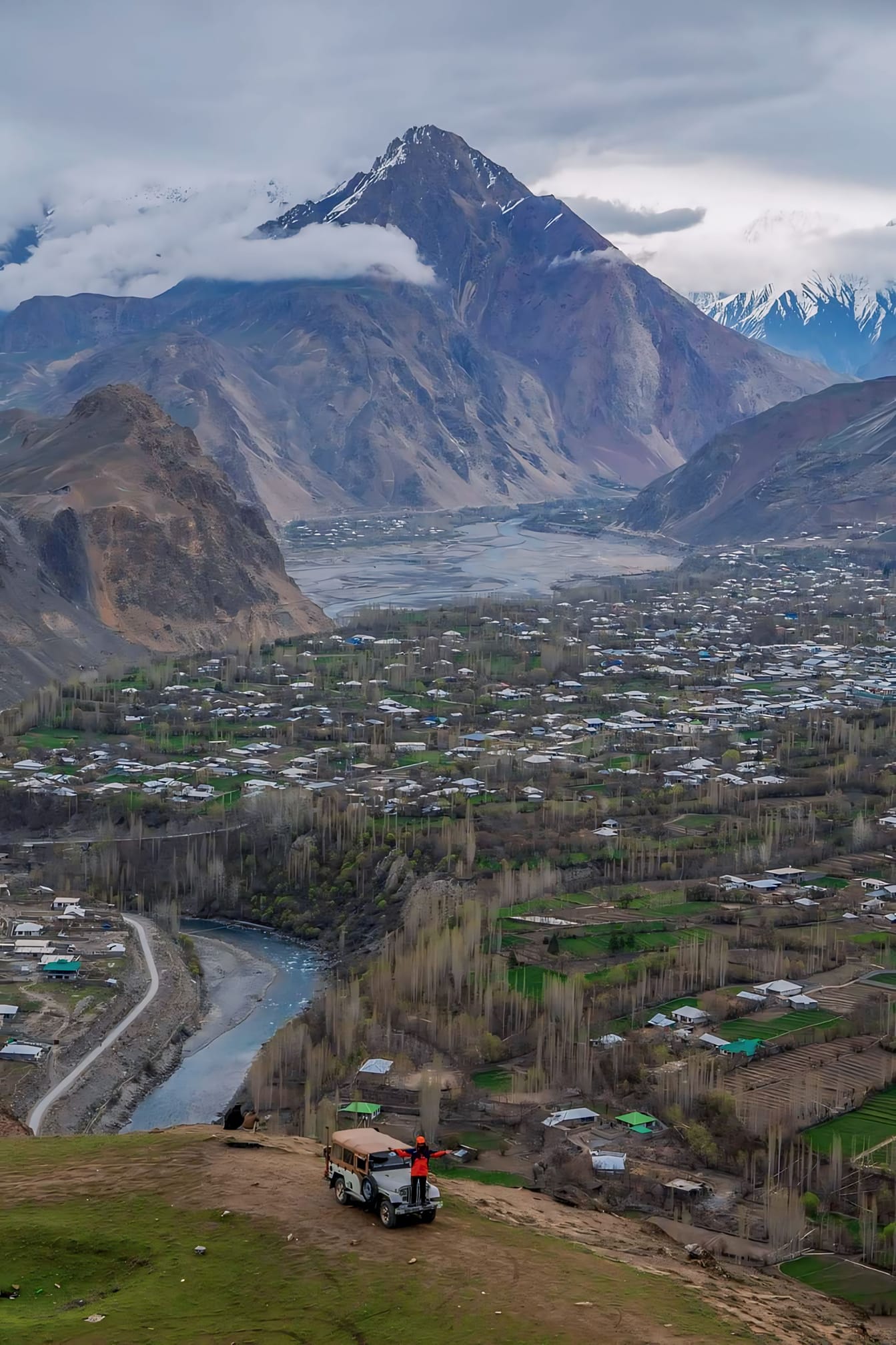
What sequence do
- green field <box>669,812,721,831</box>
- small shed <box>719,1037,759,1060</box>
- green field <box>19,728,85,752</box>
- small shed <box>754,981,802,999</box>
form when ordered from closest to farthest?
small shed <box>719,1037,759,1060</box> → small shed <box>754,981,802,999</box> → green field <box>669,812,721,831</box> → green field <box>19,728,85,752</box>

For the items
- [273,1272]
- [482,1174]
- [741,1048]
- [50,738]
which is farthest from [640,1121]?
[50,738]

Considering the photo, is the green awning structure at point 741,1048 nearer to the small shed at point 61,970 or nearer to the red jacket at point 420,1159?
the small shed at point 61,970

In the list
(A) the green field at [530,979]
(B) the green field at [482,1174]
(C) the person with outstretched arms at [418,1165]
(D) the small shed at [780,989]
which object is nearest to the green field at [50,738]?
(A) the green field at [530,979]

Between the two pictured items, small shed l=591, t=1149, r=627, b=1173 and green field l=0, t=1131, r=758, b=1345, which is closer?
green field l=0, t=1131, r=758, b=1345

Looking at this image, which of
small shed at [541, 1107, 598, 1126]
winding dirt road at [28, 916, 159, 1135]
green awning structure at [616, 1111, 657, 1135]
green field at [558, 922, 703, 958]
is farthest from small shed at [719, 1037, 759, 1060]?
winding dirt road at [28, 916, 159, 1135]

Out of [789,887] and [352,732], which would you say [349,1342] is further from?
[352,732]

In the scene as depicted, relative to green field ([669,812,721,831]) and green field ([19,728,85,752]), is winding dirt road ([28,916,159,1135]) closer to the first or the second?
Result: green field ([669,812,721,831])
